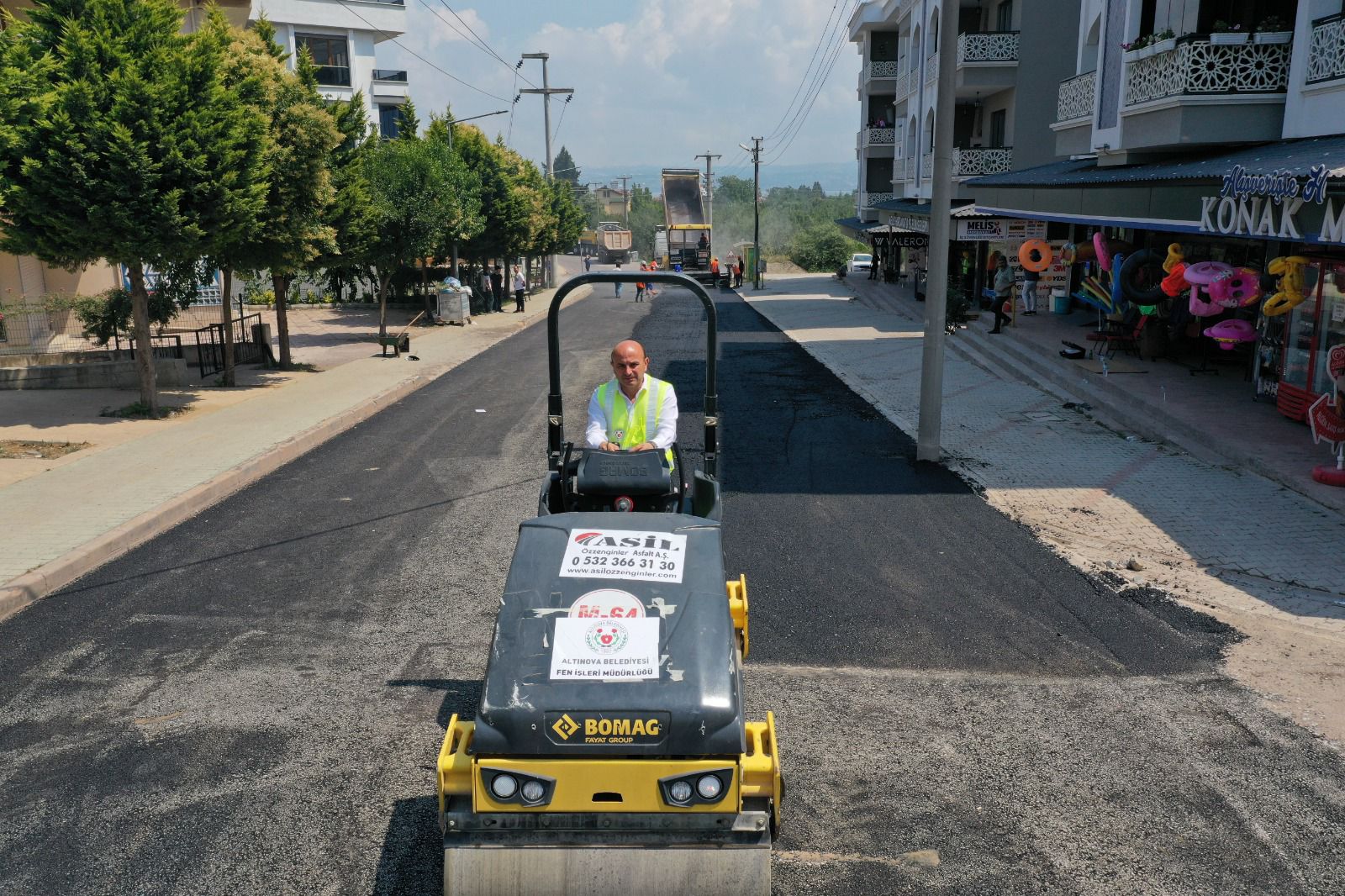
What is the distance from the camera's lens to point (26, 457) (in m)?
13.9

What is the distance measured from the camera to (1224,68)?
14.9 metres

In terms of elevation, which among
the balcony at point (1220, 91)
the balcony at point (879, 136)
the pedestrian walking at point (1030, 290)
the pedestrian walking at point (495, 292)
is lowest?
the pedestrian walking at point (495, 292)

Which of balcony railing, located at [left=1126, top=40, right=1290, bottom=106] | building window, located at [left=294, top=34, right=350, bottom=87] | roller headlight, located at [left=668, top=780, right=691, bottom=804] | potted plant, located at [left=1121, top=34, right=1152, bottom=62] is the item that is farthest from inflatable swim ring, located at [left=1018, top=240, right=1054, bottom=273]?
building window, located at [left=294, top=34, right=350, bottom=87]

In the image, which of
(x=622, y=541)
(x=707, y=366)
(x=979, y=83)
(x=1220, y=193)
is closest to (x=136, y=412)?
(x=707, y=366)

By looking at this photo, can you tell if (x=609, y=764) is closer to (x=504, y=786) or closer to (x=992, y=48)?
(x=504, y=786)

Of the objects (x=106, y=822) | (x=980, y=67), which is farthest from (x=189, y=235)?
(x=980, y=67)

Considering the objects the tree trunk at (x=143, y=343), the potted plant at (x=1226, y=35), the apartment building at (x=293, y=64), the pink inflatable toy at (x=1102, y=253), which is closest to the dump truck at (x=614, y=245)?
the apartment building at (x=293, y=64)

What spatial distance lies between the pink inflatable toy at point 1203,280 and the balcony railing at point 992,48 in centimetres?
1677

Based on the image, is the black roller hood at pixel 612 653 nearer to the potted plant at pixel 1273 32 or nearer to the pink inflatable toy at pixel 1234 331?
the pink inflatable toy at pixel 1234 331

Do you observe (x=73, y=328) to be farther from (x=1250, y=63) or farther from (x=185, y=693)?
(x=1250, y=63)

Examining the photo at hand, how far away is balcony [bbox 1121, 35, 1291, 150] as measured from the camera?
48.3 ft

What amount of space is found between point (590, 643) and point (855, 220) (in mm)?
47958

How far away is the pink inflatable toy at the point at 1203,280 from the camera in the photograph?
49.8 ft

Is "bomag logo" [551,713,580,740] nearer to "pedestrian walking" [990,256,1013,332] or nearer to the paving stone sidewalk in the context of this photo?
the paving stone sidewalk
